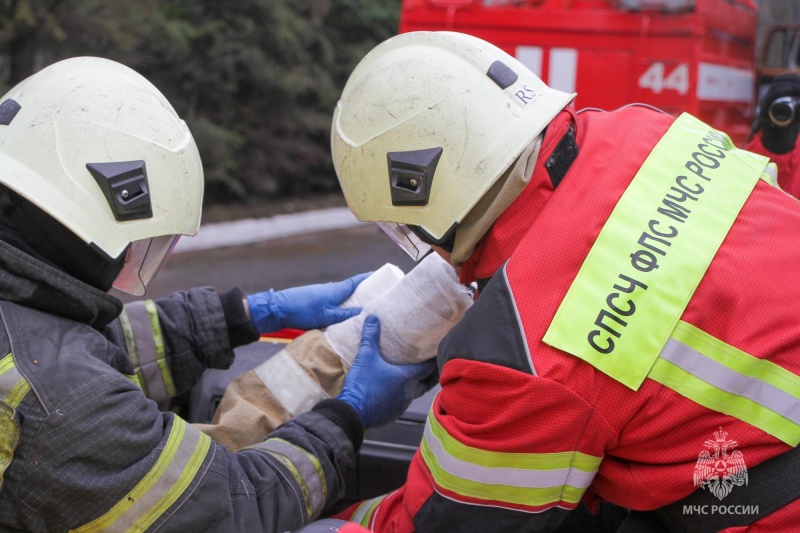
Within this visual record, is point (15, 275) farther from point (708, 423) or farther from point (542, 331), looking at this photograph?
point (708, 423)

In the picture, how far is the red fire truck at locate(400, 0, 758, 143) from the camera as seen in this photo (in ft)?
18.6

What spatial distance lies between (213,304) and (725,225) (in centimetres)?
144

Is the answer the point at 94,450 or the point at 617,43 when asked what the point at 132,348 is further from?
the point at 617,43

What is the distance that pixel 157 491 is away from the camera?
160cm

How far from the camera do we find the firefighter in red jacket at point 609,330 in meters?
1.45

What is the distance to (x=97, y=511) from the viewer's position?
1.58 meters

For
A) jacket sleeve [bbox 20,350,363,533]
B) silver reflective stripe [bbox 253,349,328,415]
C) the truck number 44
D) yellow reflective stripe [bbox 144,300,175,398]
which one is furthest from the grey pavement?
jacket sleeve [bbox 20,350,363,533]

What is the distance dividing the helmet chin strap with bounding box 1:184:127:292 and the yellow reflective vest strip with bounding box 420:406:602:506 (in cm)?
79

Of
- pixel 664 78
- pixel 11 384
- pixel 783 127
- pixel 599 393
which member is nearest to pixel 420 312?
pixel 599 393

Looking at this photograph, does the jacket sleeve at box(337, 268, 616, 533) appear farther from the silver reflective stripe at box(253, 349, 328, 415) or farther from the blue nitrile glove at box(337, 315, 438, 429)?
the silver reflective stripe at box(253, 349, 328, 415)

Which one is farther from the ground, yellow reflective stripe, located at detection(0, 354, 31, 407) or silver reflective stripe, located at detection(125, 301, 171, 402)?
yellow reflective stripe, located at detection(0, 354, 31, 407)

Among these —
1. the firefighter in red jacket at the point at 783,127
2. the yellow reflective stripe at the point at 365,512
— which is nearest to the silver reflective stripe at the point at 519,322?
the yellow reflective stripe at the point at 365,512

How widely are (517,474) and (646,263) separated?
428 millimetres

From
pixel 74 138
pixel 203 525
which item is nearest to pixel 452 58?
pixel 74 138
